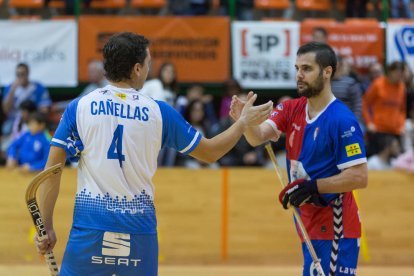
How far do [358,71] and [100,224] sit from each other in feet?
30.2

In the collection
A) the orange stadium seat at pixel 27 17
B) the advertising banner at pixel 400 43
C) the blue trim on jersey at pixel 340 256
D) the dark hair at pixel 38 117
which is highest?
the orange stadium seat at pixel 27 17

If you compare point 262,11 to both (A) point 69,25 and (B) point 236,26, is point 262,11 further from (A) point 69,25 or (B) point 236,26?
(A) point 69,25

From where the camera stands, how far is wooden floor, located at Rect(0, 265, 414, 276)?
31.4 ft

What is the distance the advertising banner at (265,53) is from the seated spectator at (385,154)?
6.09 feet

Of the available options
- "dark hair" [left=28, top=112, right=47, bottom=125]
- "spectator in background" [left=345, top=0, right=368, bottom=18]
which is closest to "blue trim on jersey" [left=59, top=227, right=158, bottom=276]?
"dark hair" [left=28, top=112, right=47, bottom=125]

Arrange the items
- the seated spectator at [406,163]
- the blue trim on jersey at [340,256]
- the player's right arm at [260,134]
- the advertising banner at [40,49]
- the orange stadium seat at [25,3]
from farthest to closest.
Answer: the orange stadium seat at [25,3]
the advertising banner at [40,49]
the seated spectator at [406,163]
the player's right arm at [260,134]
the blue trim on jersey at [340,256]

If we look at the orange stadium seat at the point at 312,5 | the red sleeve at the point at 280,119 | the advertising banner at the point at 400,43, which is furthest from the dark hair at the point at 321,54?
the orange stadium seat at the point at 312,5

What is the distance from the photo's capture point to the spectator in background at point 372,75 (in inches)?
484

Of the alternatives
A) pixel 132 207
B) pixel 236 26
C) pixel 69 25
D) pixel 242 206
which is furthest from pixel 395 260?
pixel 132 207

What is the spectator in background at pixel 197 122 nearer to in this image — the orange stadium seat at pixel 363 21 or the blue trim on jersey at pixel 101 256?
the orange stadium seat at pixel 363 21

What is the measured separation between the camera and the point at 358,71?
1306 cm

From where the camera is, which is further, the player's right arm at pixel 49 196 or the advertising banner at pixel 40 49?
the advertising banner at pixel 40 49

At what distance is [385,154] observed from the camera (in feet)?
36.7

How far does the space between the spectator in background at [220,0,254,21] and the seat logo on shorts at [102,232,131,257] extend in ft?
30.1
